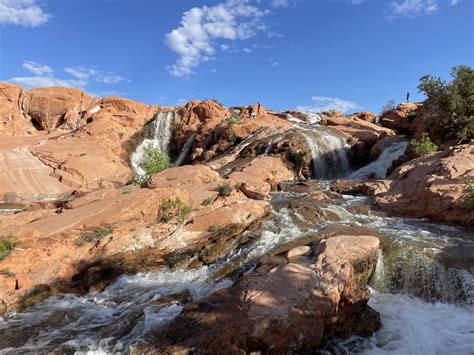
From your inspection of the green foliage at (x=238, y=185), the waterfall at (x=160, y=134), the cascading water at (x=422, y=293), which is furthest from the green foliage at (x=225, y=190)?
the waterfall at (x=160, y=134)

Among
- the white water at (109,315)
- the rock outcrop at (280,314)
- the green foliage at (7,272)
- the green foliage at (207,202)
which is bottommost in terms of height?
the white water at (109,315)

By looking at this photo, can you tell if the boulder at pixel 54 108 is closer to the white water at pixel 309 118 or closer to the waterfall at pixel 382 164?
the white water at pixel 309 118

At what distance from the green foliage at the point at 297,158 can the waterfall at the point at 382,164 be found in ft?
9.98

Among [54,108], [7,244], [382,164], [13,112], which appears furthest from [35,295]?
[54,108]

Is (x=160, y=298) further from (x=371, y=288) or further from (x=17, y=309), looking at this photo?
(x=371, y=288)

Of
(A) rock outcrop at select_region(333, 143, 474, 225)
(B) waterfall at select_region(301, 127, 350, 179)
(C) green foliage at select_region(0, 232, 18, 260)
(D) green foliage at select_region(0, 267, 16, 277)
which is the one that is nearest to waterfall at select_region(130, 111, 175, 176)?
(B) waterfall at select_region(301, 127, 350, 179)

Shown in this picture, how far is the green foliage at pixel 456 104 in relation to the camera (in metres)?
19.0

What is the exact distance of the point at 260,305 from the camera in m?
6.02

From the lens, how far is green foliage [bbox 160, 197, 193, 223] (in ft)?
39.1

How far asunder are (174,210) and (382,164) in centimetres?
1444

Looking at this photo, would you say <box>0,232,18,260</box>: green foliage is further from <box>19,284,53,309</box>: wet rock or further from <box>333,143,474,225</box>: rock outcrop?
<box>333,143,474,225</box>: rock outcrop

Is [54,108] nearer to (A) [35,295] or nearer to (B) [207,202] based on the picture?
(B) [207,202]

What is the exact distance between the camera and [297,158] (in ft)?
72.5

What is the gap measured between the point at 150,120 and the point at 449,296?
31.5 m
